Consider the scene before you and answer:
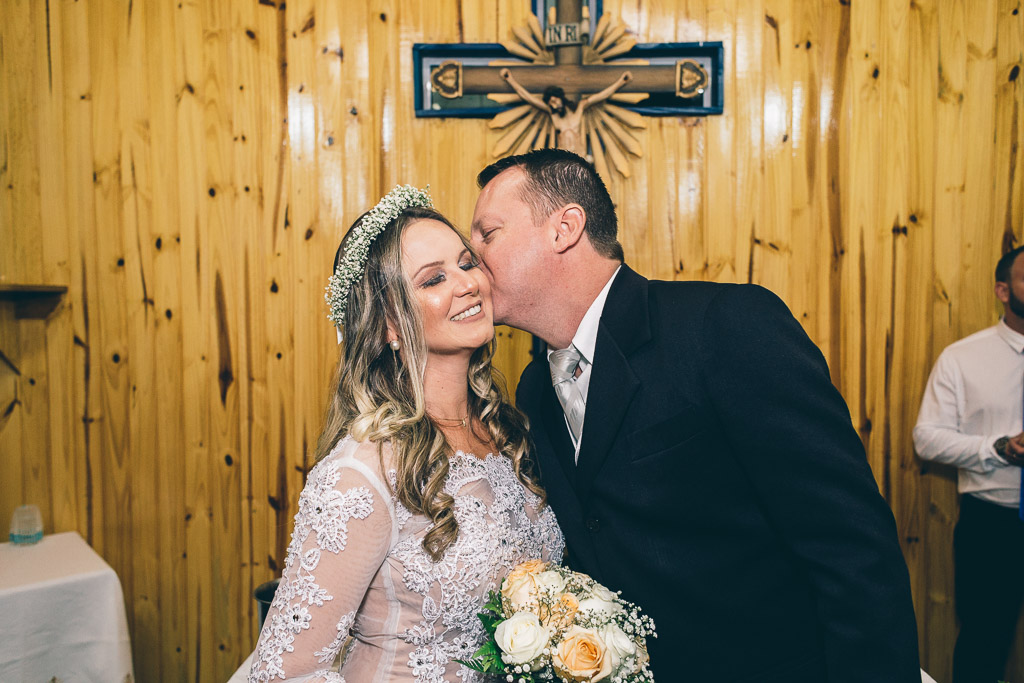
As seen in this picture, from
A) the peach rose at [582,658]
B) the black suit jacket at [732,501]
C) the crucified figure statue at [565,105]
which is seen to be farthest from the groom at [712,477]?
the crucified figure statue at [565,105]

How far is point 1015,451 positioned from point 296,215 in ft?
9.51

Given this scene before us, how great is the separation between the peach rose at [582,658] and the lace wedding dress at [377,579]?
1.13 feet

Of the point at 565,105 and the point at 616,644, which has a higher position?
the point at 565,105

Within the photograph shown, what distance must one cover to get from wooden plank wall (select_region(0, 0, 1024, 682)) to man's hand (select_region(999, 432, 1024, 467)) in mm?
323

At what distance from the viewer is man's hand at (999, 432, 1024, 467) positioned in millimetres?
2395

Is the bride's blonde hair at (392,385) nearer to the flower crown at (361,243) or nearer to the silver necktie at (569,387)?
the flower crown at (361,243)

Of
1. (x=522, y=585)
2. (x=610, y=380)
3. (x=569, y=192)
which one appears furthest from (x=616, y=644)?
(x=569, y=192)

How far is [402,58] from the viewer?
2680mm

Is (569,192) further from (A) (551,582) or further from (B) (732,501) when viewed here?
(A) (551,582)

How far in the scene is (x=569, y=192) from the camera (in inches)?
64.3

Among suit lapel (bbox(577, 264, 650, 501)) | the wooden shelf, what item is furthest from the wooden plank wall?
suit lapel (bbox(577, 264, 650, 501))

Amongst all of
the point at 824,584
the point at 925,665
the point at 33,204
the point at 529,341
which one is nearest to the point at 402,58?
the point at 529,341

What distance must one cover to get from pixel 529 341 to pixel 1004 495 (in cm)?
190

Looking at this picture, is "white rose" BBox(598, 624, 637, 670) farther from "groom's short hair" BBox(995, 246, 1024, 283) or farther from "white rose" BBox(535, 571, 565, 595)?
"groom's short hair" BBox(995, 246, 1024, 283)
